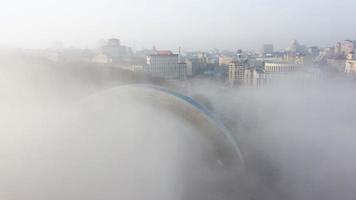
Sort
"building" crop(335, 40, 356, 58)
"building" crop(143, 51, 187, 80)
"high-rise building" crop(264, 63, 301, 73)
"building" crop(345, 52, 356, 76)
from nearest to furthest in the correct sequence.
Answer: "building" crop(143, 51, 187, 80) → "high-rise building" crop(264, 63, 301, 73) → "building" crop(345, 52, 356, 76) → "building" crop(335, 40, 356, 58)

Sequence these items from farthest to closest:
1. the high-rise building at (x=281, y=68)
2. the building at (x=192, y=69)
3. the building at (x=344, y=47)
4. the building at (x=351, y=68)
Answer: the building at (x=344, y=47)
the building at (x=192, y=69)
the building at (x=351, y=68)
the high-rise building at (x=281, y=68)

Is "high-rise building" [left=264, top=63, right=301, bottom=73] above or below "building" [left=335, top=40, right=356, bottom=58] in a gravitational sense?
below

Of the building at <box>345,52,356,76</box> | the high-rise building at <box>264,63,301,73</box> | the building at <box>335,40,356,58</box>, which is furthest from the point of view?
the building at <box>335,40,356,58</box>

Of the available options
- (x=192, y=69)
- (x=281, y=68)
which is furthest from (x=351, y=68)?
(x=192, y=69)

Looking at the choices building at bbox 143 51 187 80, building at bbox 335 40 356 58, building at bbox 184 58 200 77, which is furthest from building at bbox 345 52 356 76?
building at bbox 143 51 187 80

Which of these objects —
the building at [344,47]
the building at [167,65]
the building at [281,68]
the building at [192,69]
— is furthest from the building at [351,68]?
the building at [167,65]

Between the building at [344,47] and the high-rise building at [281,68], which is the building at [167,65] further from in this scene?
the building at [344,47]

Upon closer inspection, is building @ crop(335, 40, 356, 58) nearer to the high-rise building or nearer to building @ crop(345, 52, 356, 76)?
building @ crop(345, 52, 356, 76)

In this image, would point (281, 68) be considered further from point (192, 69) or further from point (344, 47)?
point (344, 47)

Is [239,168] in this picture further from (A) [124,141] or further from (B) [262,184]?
(A) [124,141]

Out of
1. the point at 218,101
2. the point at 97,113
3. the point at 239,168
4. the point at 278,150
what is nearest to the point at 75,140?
the point at 97,113

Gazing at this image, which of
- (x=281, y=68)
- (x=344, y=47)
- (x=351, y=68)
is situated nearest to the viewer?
(x=281, y=68)

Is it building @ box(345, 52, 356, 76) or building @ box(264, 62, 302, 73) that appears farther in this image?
building @ box(345, 52, 356, 76)
